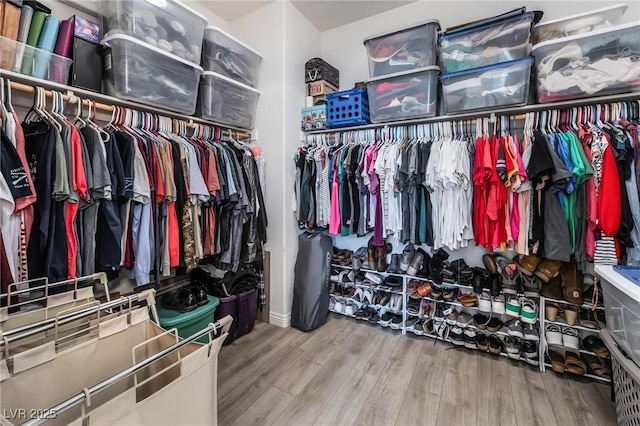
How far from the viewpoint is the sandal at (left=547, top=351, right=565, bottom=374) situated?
1.80 meters

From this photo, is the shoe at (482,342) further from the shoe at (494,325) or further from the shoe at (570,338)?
the shoe at (570,338)

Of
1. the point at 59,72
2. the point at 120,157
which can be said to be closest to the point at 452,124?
the point at 120,157

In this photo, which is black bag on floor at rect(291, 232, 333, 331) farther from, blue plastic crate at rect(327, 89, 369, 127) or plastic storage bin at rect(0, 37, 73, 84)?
plastic storage bin at rect(0, 37, 73, 84)

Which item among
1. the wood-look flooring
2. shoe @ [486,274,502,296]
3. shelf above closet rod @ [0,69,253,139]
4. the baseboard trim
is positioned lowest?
the wood-look flooring

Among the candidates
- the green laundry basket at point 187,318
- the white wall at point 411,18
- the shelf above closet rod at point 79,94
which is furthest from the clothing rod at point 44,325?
the white wall at point 411,18

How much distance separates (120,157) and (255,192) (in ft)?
3.06

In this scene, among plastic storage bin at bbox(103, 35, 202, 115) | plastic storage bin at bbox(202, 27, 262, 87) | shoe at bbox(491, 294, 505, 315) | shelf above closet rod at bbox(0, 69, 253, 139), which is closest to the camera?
shelf above closet rod at bbox(0, 69, 253, 139)

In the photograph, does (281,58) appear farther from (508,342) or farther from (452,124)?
(508,342)

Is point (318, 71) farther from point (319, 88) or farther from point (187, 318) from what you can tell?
point (187, 318)

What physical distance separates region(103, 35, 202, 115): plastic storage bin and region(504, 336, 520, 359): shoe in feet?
9.09

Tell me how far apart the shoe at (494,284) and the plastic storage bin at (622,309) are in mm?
581

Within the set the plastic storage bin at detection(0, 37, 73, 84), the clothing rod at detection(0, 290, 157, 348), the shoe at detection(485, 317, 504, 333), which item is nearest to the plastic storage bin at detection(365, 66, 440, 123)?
the shoe at detection(485, 317, 504, 333)

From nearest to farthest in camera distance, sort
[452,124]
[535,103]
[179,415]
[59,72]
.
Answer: [179,415] → [59,72] → [535,103] → [452,124]

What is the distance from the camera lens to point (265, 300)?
8.52 ft
